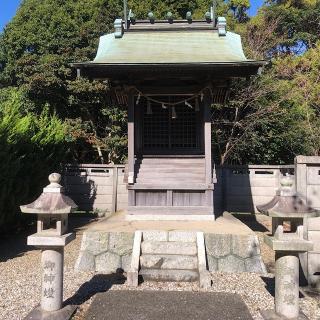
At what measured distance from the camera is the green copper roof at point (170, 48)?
26.9 feet

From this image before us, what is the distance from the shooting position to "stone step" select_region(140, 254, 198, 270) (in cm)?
623

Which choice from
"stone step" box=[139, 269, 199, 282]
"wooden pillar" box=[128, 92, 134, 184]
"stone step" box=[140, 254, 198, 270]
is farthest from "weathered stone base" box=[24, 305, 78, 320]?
"wooden pillar" box=[128, 92, 134, 184]

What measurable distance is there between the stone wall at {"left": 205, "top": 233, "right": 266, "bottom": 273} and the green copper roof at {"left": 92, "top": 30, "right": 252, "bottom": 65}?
348 centimetres

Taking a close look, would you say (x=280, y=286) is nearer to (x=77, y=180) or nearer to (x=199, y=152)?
(x=199, y=152)

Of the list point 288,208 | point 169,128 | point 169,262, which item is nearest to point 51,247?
point 169,262

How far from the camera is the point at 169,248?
21.7ft

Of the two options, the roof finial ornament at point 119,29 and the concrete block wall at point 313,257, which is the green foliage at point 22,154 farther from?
the concrete block wall at point 313,257

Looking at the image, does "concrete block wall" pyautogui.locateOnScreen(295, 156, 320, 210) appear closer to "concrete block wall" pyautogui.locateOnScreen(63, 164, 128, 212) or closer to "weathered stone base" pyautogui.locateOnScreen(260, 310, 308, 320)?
"weathered stone base" pyautogui.locateOnScreen(260, 310, 308, 320)

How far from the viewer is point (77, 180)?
42.3ft

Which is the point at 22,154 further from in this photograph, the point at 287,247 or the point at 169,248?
the point at 287,247

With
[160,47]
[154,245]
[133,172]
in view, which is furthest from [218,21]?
[154,245]

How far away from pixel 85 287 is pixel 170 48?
5.74 metres

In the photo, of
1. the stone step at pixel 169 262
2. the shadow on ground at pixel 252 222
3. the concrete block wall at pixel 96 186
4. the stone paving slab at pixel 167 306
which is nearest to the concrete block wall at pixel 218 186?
the concrete block wall at pixel 96 186

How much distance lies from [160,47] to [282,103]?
851 centimetres
